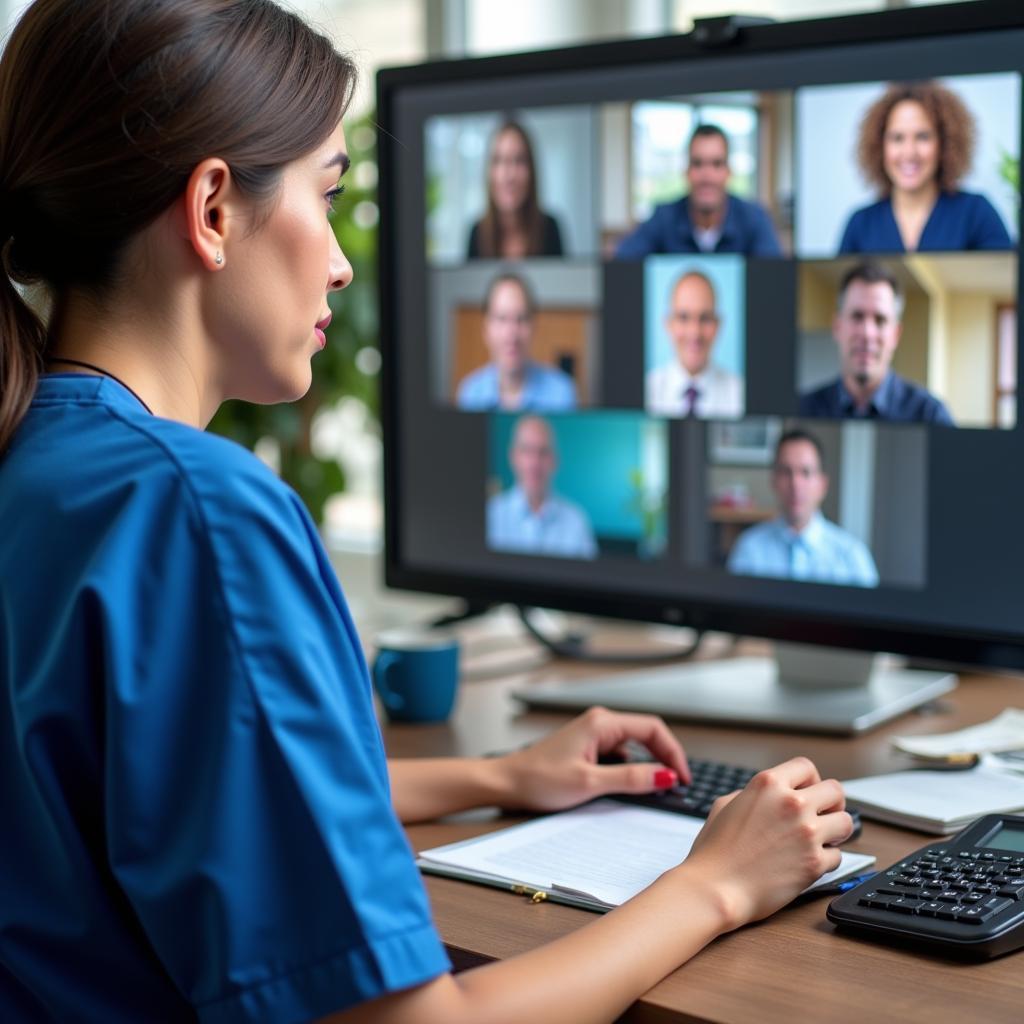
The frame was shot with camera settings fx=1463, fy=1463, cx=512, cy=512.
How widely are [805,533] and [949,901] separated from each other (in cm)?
48

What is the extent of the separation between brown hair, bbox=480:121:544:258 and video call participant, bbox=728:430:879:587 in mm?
330

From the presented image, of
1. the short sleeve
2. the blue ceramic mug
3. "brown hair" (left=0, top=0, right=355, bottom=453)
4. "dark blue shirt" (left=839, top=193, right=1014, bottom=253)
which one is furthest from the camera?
the blue ceramic mug

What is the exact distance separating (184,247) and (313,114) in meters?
0.11

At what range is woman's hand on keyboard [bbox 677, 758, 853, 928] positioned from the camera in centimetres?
86

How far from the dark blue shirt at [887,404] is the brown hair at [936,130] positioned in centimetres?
16

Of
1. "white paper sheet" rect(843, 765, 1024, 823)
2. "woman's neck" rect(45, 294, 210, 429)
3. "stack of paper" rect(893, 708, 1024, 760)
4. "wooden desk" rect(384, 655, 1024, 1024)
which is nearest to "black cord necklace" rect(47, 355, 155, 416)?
"woman's neck" rect(45, 294, 210, 429)

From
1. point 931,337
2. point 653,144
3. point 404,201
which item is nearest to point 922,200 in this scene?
point 931,337

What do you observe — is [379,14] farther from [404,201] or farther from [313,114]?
[313,114]

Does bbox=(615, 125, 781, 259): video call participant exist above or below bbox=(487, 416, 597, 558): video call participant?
above

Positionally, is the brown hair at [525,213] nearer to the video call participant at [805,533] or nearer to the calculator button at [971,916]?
the video call participant at [805,533]

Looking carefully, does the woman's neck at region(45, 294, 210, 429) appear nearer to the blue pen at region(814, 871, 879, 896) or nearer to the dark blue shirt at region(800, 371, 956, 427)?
the blue pen at region(814, 871, 879, 896)

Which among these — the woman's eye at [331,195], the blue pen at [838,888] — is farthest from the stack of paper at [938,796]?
the woman's eye at [331,195]

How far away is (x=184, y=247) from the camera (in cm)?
82

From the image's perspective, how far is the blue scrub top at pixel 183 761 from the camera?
0.67 meters
